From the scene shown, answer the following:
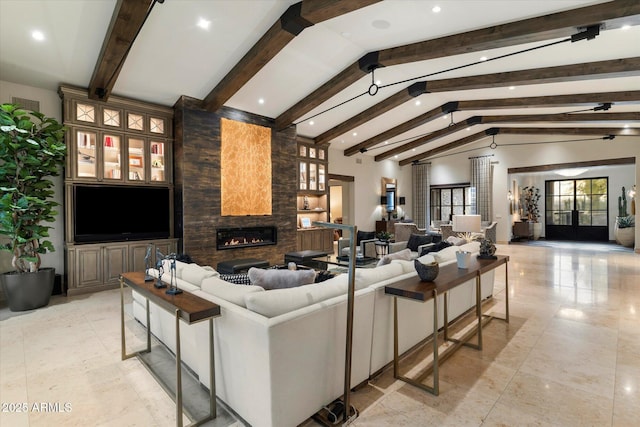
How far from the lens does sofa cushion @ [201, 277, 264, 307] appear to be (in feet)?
7.04

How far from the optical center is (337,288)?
237 cm

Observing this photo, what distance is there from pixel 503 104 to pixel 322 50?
4.78 meters

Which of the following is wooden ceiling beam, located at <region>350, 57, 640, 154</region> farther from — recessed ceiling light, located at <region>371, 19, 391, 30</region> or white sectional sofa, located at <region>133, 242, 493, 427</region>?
white sectional sofa, located at <region>133, 242, 493, 427</region>

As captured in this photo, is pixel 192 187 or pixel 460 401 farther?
pixel 192 187

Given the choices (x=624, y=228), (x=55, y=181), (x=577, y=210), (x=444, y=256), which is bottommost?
(x=624, y=228)

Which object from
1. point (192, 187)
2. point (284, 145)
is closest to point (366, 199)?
point (284, 145)

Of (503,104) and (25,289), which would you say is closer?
(25,289)

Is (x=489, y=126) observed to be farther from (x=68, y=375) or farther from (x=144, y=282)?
(x=68, y=375)

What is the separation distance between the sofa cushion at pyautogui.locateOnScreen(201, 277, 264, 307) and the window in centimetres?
1202

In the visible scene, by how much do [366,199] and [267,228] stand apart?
5.15 m

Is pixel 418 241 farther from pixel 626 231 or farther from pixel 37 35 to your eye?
pixel 626 231

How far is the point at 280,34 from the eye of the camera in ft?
13.8

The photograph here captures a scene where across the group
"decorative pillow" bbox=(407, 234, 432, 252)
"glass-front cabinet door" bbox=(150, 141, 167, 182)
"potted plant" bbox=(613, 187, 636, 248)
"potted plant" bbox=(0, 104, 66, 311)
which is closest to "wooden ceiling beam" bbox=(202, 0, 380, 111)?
"glass-front cabinet door" bbox=(150, 141, 167, 182)

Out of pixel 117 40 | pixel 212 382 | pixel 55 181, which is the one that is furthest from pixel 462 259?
pixel 55 181
